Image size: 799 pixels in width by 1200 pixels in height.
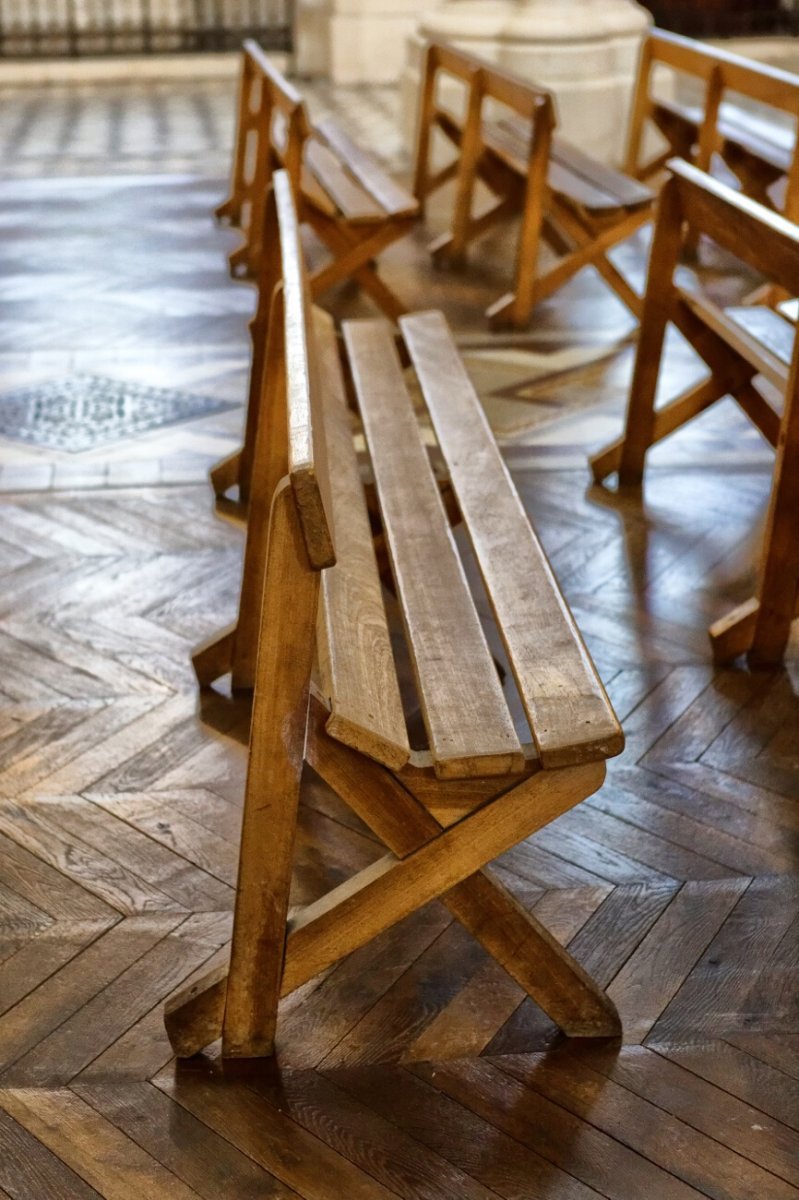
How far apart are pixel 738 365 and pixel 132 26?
1043 centimetres

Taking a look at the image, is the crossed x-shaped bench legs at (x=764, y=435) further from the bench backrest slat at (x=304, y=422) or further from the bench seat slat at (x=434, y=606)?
the bench backrest slat at (x=304, y=422)

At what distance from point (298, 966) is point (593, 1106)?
16.1 inches

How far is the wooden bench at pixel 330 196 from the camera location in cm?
480

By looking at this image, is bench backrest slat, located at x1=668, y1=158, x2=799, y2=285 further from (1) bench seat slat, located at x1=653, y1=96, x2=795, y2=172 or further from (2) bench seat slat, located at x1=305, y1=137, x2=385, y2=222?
(1) bench seat slat, located at x1=653, y1=96, x2=795, y2=172

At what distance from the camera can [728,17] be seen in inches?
501

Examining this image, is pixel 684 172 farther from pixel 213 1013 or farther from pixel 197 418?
pixel 213 1013

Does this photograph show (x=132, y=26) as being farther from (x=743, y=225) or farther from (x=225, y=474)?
(x=743, y=225)

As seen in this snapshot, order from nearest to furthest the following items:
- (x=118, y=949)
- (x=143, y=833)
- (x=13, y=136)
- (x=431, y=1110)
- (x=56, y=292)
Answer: (x=431, y=1110) → (x=118, y=949) → (x=143, y=833) → (x=56, y=292) → (x=13, y=136)

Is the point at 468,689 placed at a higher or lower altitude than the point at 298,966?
higher

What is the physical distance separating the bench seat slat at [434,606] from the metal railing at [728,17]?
10901 mm

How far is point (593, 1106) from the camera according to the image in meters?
1.82

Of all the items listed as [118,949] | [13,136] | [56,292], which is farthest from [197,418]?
[13,136]

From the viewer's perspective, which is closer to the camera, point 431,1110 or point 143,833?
point 431,1110

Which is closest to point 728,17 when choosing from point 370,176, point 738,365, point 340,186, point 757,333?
point 370,176
